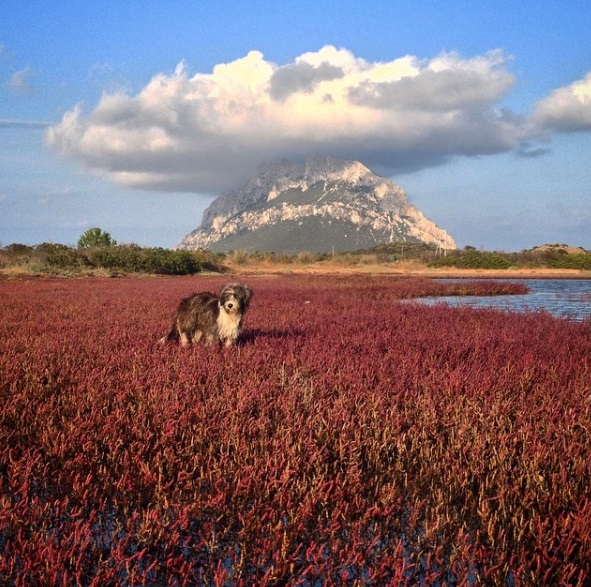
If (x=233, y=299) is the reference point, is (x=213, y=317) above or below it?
below

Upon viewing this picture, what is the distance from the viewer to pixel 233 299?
8023 mm

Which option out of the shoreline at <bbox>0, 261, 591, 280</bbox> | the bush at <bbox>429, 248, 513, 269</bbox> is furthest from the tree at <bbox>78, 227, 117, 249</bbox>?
the bush at <bbox>429, 248, 513, 269</bbox>

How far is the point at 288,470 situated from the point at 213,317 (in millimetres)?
5322

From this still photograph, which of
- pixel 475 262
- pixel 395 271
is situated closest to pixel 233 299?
pixel 395 271

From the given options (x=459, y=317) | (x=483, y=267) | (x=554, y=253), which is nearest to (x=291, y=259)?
(x=483, y=267)

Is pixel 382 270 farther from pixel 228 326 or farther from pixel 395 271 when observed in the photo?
pixel 228 326

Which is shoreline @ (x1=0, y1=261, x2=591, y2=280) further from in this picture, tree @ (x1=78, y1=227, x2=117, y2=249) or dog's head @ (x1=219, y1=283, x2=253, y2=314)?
dog's head @ (x1=219, y1=283, x2=253, y2=314)

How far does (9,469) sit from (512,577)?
2891mm

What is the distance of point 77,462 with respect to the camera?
350 centimetres

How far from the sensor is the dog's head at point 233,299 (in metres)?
8.02

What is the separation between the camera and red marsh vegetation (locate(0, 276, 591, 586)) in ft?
8.20

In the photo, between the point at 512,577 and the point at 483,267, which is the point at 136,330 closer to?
the point at 512,577

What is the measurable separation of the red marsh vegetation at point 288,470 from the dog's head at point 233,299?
85cm

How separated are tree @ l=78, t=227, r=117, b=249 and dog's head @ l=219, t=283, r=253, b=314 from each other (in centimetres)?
4782
